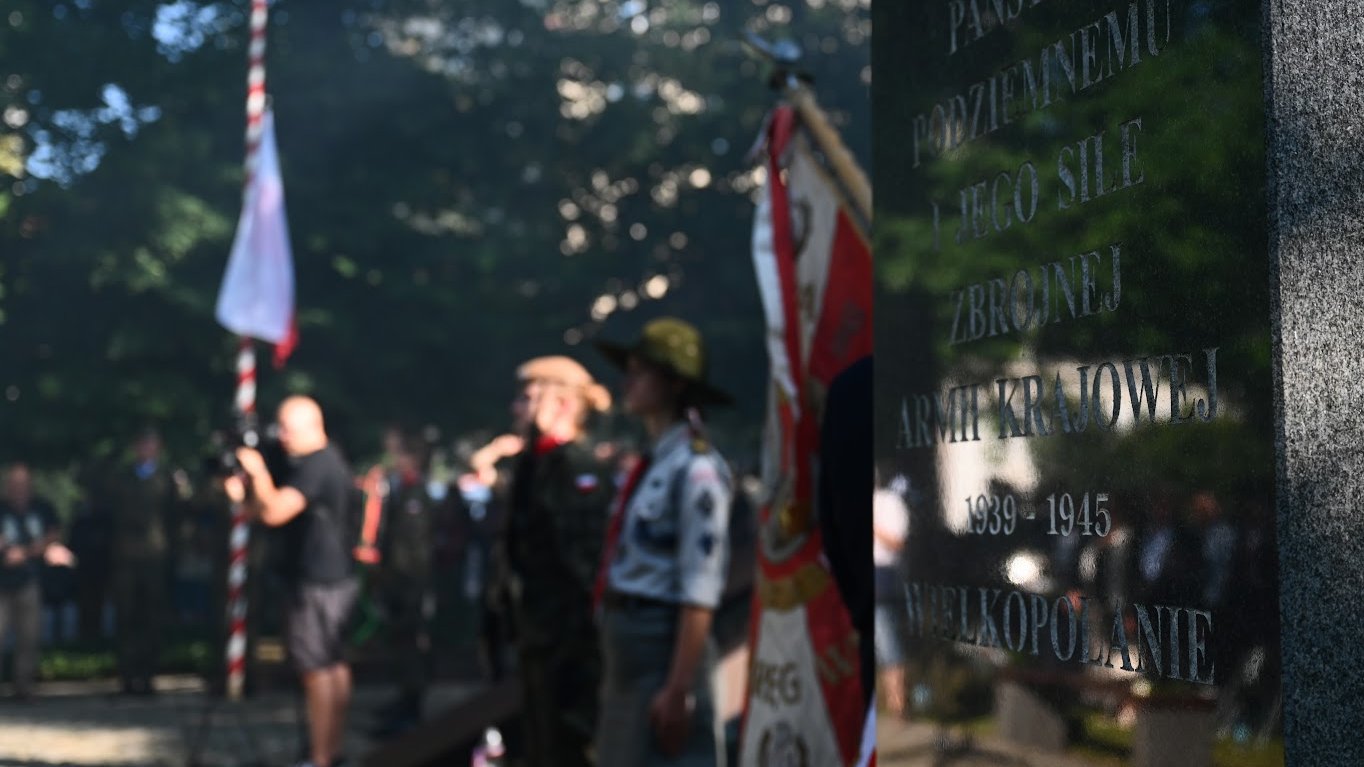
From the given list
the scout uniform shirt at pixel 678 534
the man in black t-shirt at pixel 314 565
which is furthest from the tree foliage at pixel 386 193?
the scout uniform shirt at pixel 678 534

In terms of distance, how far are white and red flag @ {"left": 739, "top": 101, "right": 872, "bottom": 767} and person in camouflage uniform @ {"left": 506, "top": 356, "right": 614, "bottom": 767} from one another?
2.04m

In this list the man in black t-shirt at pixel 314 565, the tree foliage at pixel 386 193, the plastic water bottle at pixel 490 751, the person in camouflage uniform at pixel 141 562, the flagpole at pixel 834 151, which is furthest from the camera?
the tree foliage at pixel 386 193

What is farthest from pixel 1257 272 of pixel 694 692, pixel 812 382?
pixel 694 692

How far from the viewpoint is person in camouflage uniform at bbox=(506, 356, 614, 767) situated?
659 cm

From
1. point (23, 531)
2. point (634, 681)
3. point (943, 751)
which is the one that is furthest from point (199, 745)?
point (943, 751)

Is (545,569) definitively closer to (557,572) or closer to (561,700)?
(557,572)

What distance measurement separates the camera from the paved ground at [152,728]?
1030 cm

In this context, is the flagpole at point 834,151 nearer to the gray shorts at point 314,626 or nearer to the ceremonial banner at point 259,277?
the gray shorts at point 314,626

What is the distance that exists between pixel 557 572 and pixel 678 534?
1361mm

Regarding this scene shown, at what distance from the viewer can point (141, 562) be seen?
14789 millimetres

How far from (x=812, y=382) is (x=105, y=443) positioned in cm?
1686

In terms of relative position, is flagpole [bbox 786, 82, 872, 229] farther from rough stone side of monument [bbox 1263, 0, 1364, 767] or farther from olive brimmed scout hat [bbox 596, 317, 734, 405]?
rough stone side of monument [bbox 1263, 0, 1364, 767]

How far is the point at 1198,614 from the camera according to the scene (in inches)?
95.9

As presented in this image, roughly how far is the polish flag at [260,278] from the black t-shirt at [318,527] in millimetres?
2116
